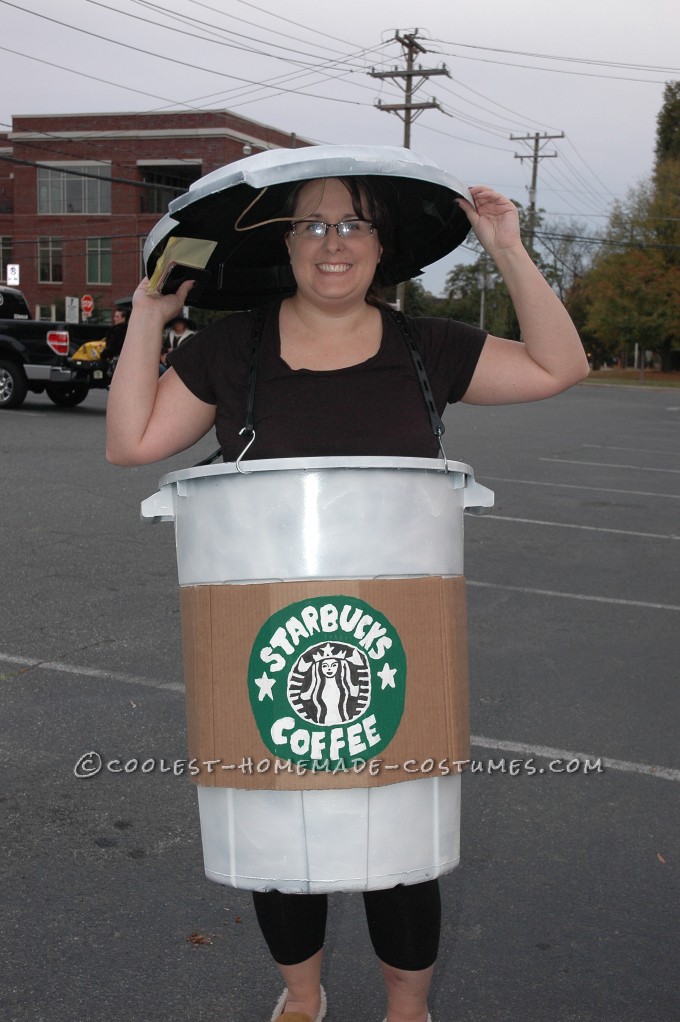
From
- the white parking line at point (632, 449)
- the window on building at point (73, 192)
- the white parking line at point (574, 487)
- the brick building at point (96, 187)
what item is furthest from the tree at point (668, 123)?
the white parking line at point (574, 487)

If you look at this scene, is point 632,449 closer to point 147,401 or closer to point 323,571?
point 147,401

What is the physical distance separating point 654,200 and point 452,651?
52899 millimetres

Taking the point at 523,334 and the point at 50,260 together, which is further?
the point at 50,260

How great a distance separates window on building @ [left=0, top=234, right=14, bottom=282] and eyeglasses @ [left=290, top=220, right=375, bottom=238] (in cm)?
5951

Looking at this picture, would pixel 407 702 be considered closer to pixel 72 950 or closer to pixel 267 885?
pixel 267 885

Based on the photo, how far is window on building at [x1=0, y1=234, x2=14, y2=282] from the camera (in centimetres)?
5819

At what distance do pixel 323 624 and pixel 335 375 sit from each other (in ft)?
1.65

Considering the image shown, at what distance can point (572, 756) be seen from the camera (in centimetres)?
404

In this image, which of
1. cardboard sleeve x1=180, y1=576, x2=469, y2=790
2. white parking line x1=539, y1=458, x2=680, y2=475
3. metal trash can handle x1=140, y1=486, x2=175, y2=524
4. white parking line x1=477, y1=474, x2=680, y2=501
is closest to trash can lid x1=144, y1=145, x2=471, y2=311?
metal trash can handle x1=140, y1=486, x2=175, y2=524

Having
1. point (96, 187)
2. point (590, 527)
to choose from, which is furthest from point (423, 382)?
point (96, 187)

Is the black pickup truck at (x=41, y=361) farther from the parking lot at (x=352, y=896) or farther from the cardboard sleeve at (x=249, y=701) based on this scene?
the cardboard sleeve at (x=249, y=701)

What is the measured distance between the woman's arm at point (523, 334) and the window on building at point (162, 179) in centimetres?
5251

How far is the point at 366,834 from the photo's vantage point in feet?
6.45

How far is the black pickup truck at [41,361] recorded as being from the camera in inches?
642
